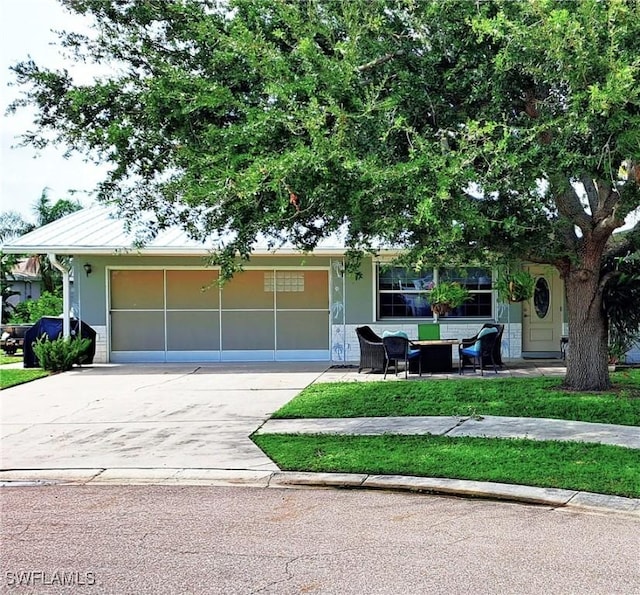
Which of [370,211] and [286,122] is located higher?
[286,122]

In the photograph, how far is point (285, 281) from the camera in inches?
672

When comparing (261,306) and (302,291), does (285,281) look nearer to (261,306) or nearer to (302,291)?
(302,291)

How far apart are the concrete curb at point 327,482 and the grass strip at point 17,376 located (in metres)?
7.11

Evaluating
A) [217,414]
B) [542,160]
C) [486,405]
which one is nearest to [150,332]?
[217,414]

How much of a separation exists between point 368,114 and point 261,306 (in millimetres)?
10509

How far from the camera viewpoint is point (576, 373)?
34.4 feet

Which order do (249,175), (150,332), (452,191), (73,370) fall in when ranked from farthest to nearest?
(150,332) → (73,370) → (452,191) → (249,175)

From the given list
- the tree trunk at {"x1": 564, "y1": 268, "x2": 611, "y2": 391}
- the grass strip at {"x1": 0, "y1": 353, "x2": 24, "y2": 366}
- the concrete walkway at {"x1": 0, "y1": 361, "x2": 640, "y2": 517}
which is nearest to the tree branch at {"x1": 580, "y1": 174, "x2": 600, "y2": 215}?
the tree trunk at {"x1": 564, "y1": 268, "x2": 611, "y2": 391}

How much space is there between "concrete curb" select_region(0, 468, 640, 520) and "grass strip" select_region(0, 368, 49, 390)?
7.11 metres

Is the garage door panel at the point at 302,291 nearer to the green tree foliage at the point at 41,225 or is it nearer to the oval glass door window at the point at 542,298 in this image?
the oval glass door window at the point at 542,298

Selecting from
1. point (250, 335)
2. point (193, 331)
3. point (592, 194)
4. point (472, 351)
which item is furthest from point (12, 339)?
point (592, 194)

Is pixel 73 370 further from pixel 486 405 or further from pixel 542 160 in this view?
pixel 542 160

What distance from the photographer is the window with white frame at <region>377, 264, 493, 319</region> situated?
53.3ft

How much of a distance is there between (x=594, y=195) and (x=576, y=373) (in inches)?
118
